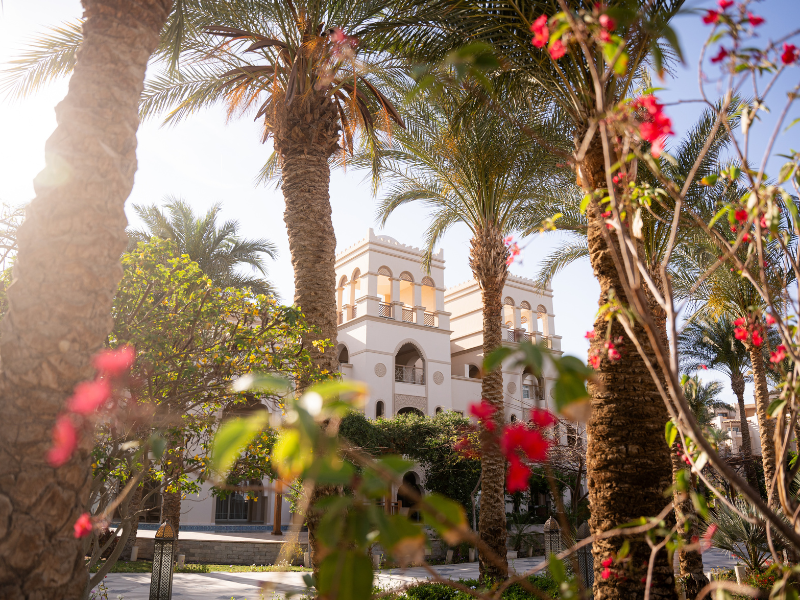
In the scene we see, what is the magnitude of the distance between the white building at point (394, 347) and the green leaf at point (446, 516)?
19.9m

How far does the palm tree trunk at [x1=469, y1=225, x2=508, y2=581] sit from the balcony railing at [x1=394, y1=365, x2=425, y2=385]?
1323 cm

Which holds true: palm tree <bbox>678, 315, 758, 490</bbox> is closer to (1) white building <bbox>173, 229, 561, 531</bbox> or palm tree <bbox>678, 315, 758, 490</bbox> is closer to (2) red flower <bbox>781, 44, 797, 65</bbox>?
(1) white building <bbox>173, 229, 561, 531</bbox>

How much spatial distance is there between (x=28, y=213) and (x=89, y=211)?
333 mm

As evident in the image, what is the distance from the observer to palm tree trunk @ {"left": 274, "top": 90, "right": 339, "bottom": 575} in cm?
668

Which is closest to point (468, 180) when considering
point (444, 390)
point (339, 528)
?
point (339, 528)

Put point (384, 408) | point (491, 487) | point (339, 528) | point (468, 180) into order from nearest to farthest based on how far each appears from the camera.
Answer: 1. point (339, 528)
2. point (491, 487)
3. point (468, 180)
4. point (384, 408)

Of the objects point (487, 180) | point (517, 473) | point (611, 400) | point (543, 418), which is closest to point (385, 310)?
point (487, 180)

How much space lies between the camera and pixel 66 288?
3236 mm

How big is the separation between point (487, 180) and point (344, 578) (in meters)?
10.3

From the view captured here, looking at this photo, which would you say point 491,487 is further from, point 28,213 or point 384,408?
point 384,408

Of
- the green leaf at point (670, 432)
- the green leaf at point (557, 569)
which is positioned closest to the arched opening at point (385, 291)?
the green leaf at point (670, 432)

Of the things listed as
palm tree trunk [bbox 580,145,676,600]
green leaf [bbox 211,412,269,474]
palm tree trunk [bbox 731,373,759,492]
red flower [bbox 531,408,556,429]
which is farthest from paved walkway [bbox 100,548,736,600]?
palm tree trunk [bbox 731,373,759,492]

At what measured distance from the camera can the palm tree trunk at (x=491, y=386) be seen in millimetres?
9281

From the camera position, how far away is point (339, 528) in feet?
2.72
